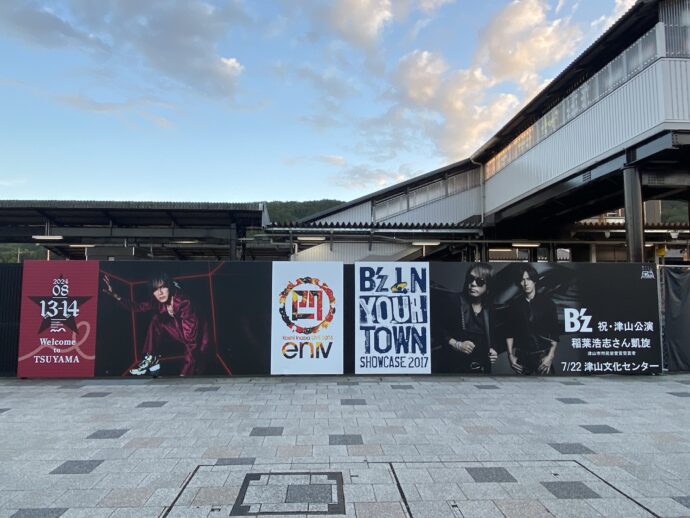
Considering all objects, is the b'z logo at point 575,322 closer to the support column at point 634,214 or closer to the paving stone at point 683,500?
the support column at point 634,214

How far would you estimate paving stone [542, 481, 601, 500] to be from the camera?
11.1 feet

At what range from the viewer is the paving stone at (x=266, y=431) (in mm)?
4812

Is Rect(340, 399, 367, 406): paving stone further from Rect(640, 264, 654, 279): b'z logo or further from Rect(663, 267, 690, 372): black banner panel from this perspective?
Rect(663, 267, 690, 372): black banner panel

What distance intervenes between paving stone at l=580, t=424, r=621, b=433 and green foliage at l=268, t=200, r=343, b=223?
2333cm

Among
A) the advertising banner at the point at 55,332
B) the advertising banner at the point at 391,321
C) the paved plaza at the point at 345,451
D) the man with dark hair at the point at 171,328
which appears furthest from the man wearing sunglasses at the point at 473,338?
the advertising banner at the point at 55,332

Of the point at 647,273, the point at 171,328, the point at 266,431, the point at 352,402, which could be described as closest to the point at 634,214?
the point at 647,273

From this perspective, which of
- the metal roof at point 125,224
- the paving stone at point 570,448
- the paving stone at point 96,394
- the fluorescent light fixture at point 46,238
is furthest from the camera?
the fluorescent light fixture at point 46,238

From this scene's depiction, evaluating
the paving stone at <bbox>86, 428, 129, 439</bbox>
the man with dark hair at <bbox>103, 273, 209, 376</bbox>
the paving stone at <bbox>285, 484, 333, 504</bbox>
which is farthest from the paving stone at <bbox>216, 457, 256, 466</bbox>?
the man with dark hair at <bbox>103, 273, 209, 376</bbox>

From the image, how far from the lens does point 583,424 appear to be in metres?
5.24

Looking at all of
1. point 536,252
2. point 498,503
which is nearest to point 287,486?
point 498,503

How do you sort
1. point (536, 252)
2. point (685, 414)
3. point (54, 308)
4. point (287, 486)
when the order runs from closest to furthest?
point (287, 486)
point (685, 414)
point (54, 308)
point (536, 252)

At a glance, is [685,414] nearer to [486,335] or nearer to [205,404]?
[486,335]

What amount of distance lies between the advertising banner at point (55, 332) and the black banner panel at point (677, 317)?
10767mm

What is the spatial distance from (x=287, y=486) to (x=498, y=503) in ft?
5.52
